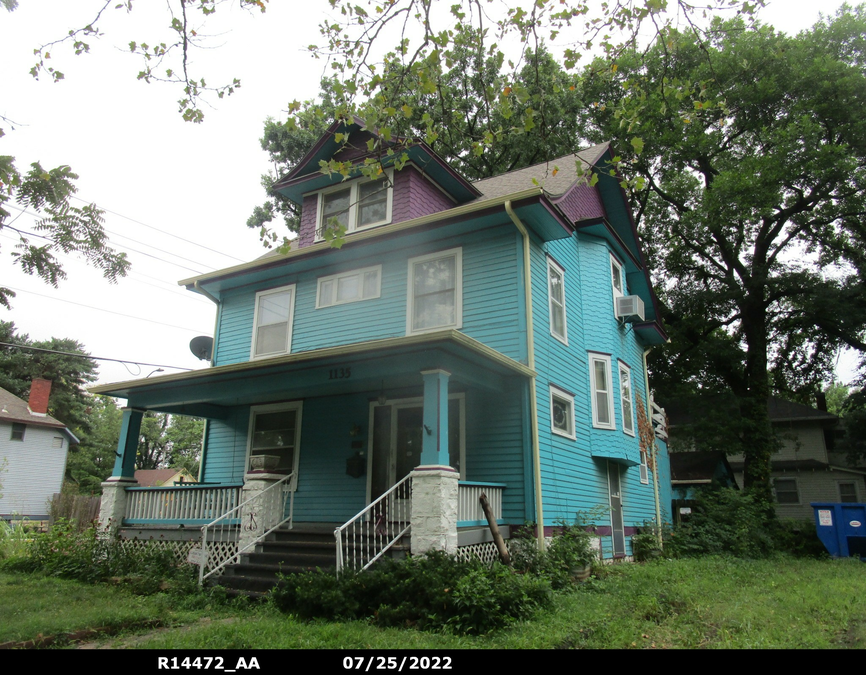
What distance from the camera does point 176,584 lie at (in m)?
7.79

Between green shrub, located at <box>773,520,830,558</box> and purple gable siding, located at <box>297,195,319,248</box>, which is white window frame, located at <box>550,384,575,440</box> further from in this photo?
green shrub, located at <box>773,520,830,558</box>

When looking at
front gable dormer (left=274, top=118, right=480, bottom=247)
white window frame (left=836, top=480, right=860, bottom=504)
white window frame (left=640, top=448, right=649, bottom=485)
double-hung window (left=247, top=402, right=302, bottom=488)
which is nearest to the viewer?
double-hung window (left=247, top=402, right=302, bottom=488)

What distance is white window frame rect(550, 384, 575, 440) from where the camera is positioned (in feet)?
33.1

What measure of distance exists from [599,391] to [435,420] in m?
5.54

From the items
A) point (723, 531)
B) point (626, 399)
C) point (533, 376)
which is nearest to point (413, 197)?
point (533, 376)

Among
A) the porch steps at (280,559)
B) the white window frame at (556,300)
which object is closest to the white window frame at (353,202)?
the white window frame at (556,300)

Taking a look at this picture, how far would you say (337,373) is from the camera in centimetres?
864

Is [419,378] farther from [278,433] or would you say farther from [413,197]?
[413,197]

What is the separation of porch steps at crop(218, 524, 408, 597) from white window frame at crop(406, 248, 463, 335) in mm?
3682

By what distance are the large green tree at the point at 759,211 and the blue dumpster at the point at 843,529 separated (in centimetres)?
516

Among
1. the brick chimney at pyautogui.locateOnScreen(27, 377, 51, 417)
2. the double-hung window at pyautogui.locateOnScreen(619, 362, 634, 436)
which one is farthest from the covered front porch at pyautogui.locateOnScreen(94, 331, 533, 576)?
the brick chimney at pyautogui.locateOnScreen(27, 377, 51, 417)

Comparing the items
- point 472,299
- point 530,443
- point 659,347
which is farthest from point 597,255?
point 659,347

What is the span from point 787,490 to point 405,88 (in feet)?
90.1

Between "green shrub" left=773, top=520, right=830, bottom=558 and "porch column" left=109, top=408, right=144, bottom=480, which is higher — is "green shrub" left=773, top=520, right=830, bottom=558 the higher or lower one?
the lower one
